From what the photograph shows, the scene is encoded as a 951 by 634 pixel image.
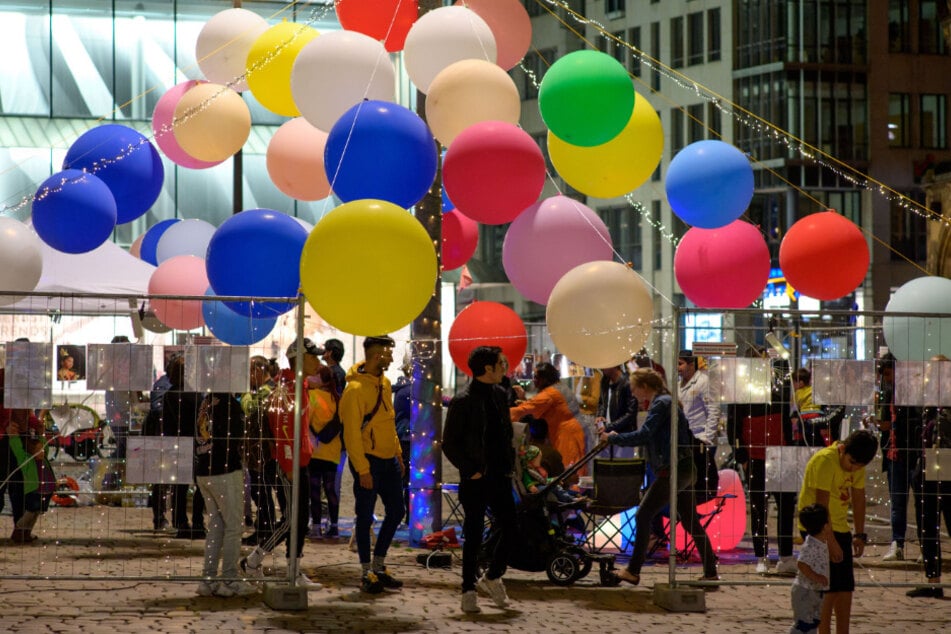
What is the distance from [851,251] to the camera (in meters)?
11.7

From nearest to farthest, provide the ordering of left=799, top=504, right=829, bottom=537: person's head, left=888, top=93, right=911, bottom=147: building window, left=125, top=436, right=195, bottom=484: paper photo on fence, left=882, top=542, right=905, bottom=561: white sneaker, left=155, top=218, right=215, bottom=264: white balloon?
left=799, top=504, right=829, bottom=537: person's head
left=125, top=436, right=195, bottom=484: paper photo on fence
left=882, top=542, right=905, bottom=561: white sneaker
left=155, top=218, right=215, bottom=264: white balloon
left=888, top=93, right=911, bottom=147: building window

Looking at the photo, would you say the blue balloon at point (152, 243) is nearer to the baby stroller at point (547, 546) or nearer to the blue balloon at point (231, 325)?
the blue balloon at point (231, 325)

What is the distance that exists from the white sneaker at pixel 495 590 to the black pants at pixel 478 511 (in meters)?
0.08

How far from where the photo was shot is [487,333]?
12.0 meters

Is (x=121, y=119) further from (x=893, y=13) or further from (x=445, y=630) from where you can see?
(x=893, y=13)

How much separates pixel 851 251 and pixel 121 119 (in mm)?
25421

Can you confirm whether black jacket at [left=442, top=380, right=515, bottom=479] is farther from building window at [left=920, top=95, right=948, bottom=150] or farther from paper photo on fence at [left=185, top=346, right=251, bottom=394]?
building window at [left=920, top=95, right=948, bottom=150]

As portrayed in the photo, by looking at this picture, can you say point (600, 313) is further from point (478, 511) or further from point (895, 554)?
point (895, 554)

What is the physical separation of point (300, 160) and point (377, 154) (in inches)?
91.7

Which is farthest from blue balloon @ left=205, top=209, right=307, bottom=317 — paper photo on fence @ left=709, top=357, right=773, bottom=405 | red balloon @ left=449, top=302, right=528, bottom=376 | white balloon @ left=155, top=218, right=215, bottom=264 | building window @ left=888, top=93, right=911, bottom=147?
building window @ left=888, top=93, right=911, bottom=147

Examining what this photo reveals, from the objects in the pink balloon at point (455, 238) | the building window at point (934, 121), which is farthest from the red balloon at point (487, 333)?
the building window at point (934, 121)

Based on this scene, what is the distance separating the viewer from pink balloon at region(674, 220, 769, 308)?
11688 mm

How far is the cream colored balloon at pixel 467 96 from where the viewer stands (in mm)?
10789

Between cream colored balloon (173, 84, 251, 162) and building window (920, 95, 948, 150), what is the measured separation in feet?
147
